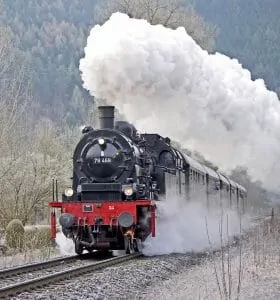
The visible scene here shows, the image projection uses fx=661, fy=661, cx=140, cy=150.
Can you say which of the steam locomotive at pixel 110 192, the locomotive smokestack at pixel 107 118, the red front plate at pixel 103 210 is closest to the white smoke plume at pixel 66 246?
the steam locomotive at pixel 110 192

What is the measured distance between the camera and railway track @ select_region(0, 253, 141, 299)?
31.0 ft

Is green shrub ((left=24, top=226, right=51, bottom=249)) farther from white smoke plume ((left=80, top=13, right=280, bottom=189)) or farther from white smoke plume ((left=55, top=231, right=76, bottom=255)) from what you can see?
white smoke plume ((left=80, top=13, right=280, bottom=189))

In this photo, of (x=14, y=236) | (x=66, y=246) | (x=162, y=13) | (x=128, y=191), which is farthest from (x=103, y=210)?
(x=162, y=13)

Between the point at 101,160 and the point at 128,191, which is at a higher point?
the point at 101,160

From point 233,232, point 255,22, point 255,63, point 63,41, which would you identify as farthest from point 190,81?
point 255,22

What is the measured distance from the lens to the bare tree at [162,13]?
3259 centimetres

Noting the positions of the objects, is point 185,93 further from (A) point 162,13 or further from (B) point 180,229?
(A) point 162,13

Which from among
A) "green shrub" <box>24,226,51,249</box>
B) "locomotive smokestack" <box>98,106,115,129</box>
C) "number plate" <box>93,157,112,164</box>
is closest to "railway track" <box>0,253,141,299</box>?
"number plate" <box>93,157,112,164</box>

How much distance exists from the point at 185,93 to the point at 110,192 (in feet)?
18.5

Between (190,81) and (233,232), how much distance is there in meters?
7.31

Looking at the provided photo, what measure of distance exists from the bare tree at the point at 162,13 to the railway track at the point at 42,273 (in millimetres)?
19423

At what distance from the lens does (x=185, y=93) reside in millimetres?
19531

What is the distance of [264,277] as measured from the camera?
431 inches

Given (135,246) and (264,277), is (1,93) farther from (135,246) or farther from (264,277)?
(264,277)
